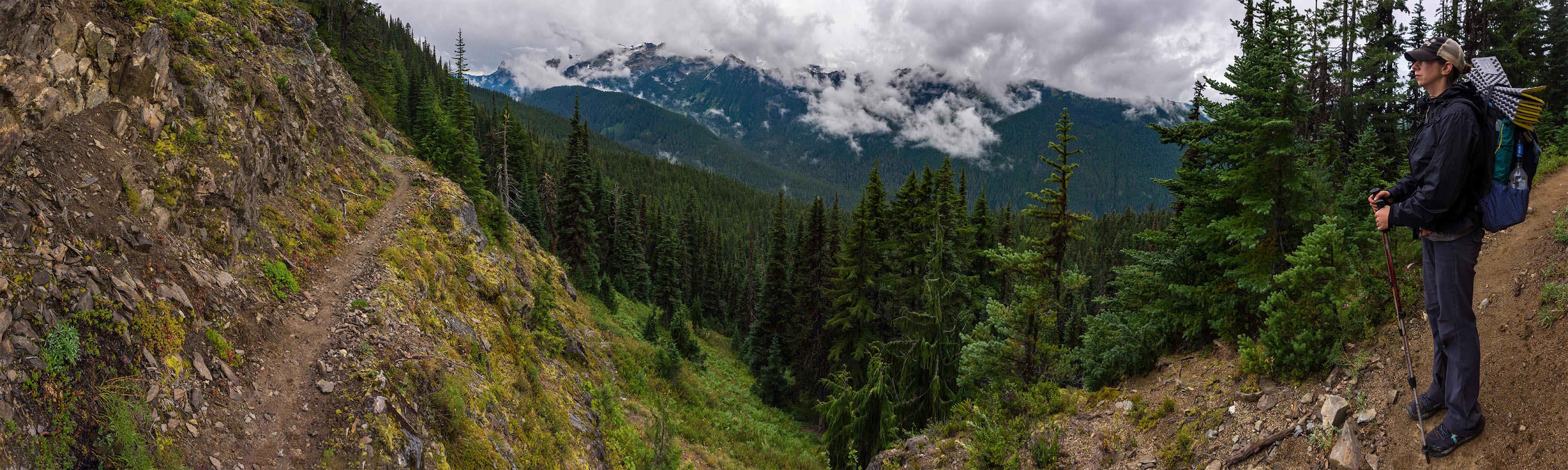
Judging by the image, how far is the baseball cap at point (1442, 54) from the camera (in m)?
4.57

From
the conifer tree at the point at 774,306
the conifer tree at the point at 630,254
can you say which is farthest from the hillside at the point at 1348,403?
the conifer tree at the point at 630,254

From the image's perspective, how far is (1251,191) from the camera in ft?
33.8

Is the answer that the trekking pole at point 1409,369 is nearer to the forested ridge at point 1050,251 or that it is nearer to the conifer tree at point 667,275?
the forested ridge at point 1050,251

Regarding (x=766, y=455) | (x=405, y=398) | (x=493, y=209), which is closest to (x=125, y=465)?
(x=405, y=398)

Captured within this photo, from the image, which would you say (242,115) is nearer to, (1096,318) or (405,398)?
(405,398)

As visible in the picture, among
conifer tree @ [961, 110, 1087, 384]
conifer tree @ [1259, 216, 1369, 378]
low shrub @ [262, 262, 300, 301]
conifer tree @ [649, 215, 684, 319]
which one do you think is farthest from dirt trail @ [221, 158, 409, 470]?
conifer tree @ [649, 215, 684, 319]

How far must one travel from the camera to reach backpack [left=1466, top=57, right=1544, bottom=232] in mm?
4305

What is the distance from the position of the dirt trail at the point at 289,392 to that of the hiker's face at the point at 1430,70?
1193 centimetres

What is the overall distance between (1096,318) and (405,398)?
1304 cm

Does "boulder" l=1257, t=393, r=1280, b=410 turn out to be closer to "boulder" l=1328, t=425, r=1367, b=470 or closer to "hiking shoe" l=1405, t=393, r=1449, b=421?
"boulder" l=1328, t=425, r=1367, b=470

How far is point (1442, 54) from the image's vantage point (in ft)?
15.1

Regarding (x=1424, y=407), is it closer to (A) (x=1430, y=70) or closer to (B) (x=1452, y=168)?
(B) (x=1452, y=168)

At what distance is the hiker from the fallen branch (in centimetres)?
172

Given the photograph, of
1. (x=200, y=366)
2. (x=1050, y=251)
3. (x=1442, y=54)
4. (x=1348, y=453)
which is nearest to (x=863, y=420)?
(x=1050, y=251)
